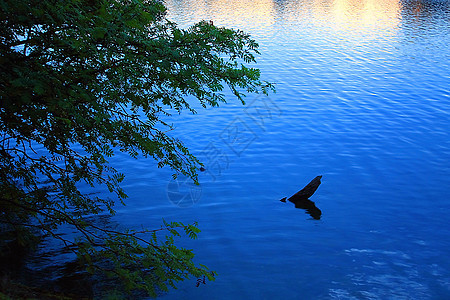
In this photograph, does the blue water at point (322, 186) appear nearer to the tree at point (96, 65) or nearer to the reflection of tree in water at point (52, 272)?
the reflection of tree in water at point (52, 272)

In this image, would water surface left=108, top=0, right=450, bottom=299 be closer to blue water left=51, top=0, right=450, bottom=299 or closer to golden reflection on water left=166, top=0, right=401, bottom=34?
blue water left=51, top=0, right=450, bottom=299

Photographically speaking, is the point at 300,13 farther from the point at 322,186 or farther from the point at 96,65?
the point at 96,65

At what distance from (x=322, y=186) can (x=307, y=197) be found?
4.71 feet

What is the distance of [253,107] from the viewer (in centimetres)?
2800

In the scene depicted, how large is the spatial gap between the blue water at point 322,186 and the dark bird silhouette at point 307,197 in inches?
11.0

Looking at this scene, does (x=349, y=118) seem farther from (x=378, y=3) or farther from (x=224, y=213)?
(x=378, y=3)

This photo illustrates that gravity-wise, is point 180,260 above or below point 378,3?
below

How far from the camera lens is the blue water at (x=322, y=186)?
12.8 metres

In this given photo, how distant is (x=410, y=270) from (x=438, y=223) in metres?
3.48

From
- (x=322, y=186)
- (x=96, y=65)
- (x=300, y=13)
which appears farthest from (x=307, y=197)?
(x=300, y=13)

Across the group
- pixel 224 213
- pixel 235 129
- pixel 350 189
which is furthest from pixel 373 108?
pixel 224 213

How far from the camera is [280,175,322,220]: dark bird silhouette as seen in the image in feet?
55.2

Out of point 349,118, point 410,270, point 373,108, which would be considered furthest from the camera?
point 373,108

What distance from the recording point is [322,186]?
18516mm
